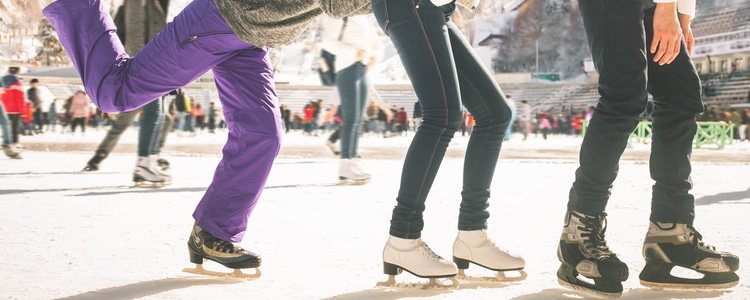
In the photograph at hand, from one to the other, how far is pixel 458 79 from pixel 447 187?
111 inches

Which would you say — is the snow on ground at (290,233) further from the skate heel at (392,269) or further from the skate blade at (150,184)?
the skate blade at (150,184)

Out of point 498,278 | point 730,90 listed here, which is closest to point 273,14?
point 498,278

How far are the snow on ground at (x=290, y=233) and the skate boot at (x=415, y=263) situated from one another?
51 millimetres

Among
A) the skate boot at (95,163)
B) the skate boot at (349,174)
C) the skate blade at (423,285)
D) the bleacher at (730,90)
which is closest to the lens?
the skate blade at (423,285)

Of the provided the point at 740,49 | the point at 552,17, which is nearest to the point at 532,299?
the point at 740,49

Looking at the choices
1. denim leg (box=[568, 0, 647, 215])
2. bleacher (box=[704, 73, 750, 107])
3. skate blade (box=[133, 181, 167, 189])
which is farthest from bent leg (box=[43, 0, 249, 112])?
bleacher (box=[704, 73, 750, 107])

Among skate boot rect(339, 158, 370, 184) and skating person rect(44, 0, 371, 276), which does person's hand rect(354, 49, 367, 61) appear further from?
skating person rect(44, 0, 371, 276)

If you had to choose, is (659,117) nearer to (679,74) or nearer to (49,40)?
(679,74)

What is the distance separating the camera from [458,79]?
218 cm

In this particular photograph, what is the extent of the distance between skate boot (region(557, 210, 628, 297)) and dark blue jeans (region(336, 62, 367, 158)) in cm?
302

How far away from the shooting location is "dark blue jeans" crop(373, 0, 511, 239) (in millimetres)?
2041

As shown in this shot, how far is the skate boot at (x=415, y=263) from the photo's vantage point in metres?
2.01

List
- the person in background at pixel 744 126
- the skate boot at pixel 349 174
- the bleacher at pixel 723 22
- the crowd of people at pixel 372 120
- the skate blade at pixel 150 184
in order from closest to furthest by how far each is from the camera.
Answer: the skate blade at pixel 150 184
the skate boot at pixel 349 174
the person in background at pixel 744 126
the crowd of people at pixel 372 120
the bleacher at pixel 723 22

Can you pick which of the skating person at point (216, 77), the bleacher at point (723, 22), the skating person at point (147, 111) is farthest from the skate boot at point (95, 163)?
the bleacher at point (723, 22)
